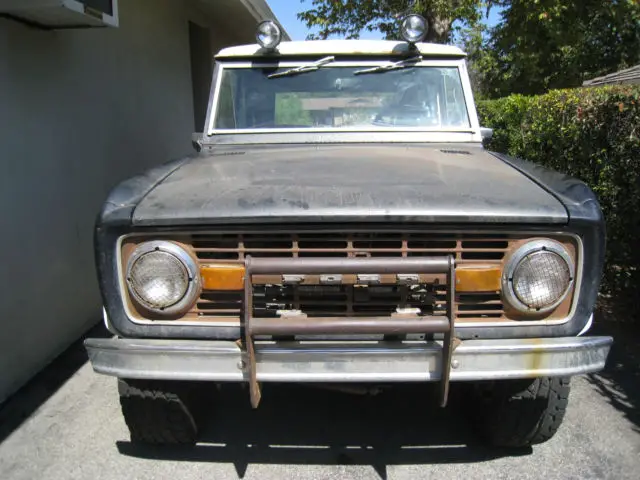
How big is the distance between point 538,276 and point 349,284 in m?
0.72

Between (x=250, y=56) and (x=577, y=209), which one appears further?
(x=250, y=56)

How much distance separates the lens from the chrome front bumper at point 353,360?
2.05 meters

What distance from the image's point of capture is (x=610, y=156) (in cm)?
407

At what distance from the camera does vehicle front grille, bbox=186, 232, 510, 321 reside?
2.11 metres

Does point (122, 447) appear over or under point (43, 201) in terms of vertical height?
under

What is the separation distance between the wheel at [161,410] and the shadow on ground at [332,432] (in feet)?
0.47

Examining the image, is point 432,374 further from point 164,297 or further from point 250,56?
point 250,56

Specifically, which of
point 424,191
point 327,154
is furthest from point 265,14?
point 424,191

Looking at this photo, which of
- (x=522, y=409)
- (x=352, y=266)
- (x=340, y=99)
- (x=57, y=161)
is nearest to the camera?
(x=352, y=266)

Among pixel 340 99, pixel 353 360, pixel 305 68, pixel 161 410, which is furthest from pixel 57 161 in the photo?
pixel 353 360

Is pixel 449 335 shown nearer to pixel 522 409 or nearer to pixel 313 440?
pixel 522 409

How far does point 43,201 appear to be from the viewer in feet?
12.0

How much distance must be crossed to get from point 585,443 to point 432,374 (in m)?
1.31

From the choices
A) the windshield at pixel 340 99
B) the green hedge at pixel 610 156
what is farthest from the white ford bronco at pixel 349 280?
the green hedge at pixel 610 156
